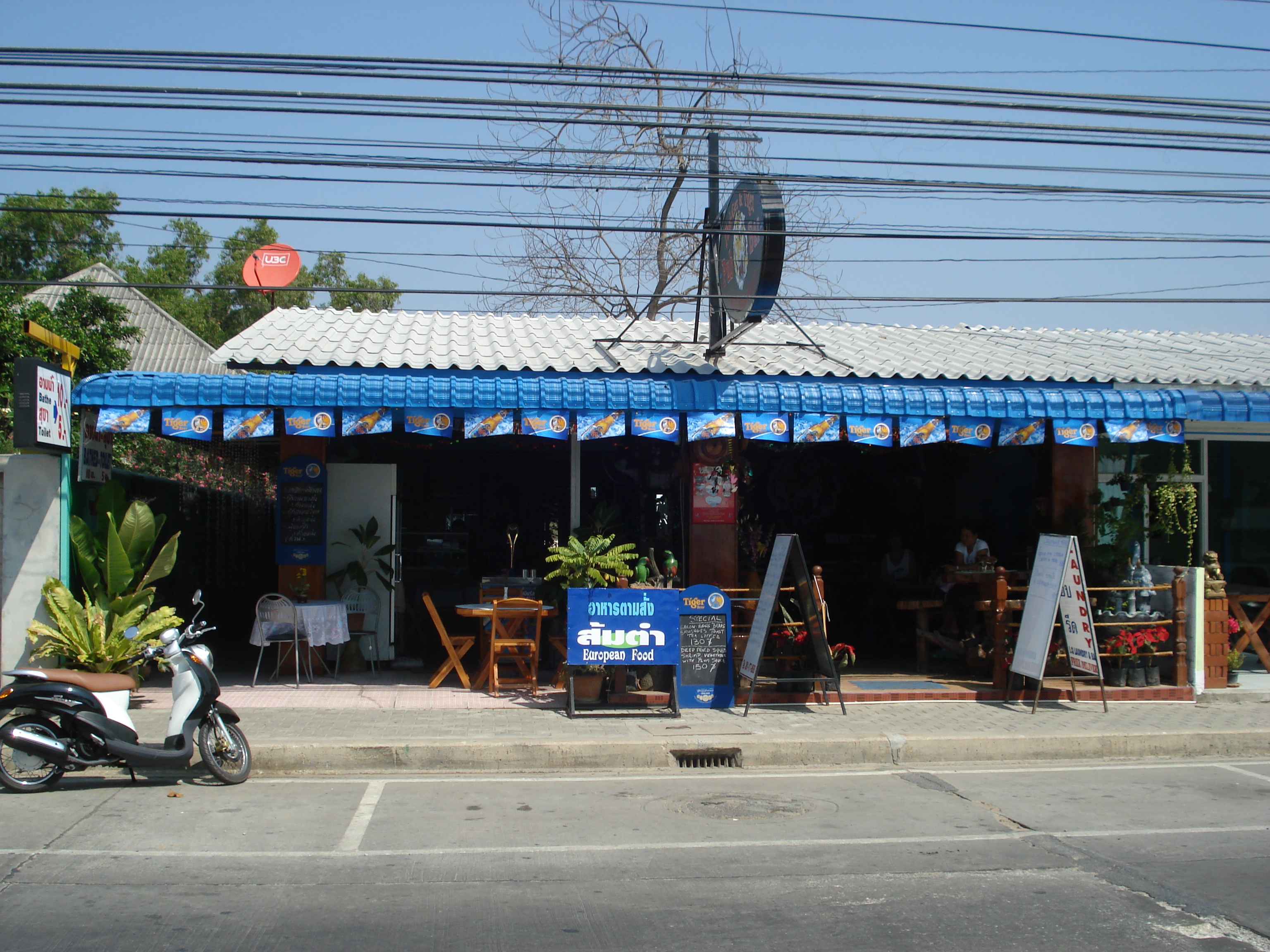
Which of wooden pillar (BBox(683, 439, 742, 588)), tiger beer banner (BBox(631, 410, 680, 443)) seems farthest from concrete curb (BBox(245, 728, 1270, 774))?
tiger beer banner (BBox(631, 410, 680, 443))

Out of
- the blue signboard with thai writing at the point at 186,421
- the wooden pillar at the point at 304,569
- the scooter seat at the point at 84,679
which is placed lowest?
the scooter seat at the point at 84,679

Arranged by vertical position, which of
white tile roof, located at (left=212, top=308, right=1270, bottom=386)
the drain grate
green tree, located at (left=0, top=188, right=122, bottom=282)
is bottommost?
the drain grate

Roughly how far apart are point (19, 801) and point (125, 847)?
65.1 inches

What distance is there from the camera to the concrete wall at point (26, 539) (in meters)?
10.1

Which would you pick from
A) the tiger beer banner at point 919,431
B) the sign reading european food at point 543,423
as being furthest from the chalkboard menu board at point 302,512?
the tiger beer banner at point 919,431

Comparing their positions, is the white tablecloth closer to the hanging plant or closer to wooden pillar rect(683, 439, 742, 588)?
wooden pillar rect(683, 439, 742, 588)

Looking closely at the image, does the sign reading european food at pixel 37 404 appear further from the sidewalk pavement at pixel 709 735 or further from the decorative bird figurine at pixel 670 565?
the decorative bird figurine at pixel 670 565

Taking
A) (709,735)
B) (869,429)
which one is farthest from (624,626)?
(869,429)

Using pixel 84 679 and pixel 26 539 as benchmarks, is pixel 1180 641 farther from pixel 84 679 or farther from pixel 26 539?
pixel 26 539

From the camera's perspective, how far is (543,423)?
10.5m

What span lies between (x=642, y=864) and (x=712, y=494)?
626 centimetres

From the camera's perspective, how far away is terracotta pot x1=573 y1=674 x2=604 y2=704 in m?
10.1

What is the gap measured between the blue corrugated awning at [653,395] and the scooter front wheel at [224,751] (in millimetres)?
3739

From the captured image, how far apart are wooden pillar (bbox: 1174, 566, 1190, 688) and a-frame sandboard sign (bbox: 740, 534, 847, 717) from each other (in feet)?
12.6
